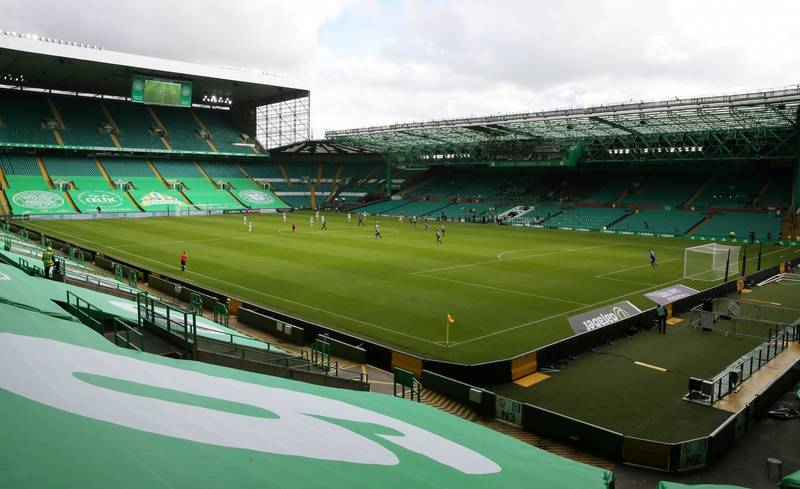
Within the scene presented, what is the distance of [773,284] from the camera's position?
32.6 metres

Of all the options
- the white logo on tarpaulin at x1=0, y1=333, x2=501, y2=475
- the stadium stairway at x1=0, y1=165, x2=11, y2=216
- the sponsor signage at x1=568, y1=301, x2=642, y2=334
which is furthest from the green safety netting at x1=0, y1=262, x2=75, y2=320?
the stadium stairway at x1=0, y1=165, x2=11, y2=216

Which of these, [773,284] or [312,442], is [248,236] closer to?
[773,284]

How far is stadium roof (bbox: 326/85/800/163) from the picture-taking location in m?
48.2

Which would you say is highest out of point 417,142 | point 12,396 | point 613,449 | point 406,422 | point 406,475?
point 417,142

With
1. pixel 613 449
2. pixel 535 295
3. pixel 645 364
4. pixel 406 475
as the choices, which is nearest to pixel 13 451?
pixel 406 475

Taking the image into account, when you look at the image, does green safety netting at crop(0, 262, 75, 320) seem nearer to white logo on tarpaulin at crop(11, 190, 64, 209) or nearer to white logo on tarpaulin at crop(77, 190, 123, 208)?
white logo on tarpaulin at crop(11, 190, 64, 209)

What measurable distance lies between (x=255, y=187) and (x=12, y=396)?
8791 centimetres

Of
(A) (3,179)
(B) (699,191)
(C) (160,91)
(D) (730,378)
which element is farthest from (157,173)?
(D) (730,378)

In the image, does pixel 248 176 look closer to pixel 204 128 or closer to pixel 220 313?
pixel 204 128

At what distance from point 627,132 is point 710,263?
2988 centimetres

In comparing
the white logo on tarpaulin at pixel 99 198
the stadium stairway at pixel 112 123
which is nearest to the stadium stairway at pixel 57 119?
the stadium stairway at pixel 112 123

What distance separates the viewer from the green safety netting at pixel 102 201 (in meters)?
68.4

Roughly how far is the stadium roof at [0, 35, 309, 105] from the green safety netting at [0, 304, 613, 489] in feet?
219

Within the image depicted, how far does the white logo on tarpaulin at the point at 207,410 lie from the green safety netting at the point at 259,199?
7880 cm
